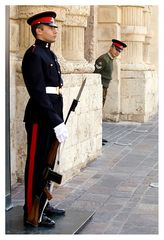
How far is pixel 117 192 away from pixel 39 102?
2.04 meters

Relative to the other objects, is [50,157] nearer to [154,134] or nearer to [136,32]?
[154,134]

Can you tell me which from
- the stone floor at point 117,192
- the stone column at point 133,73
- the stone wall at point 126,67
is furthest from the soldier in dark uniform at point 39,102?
the stone column at point 133,73

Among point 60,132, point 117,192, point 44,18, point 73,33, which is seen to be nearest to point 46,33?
point 44,18

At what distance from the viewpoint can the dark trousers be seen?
4191 mm

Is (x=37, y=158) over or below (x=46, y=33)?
below

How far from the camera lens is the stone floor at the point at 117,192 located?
4609mm

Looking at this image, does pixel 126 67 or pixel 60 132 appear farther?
pixel 126 67

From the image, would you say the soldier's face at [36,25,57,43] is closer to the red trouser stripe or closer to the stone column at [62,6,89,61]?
the red trouser stripe

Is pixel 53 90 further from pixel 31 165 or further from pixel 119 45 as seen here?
pixel 119 45

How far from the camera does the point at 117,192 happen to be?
5.75 m

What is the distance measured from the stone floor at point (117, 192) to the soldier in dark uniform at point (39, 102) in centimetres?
57

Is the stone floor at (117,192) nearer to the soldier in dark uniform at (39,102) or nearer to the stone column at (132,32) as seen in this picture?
the soldier in dark uniform at (39,102)

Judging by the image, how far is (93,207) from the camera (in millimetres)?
5133
